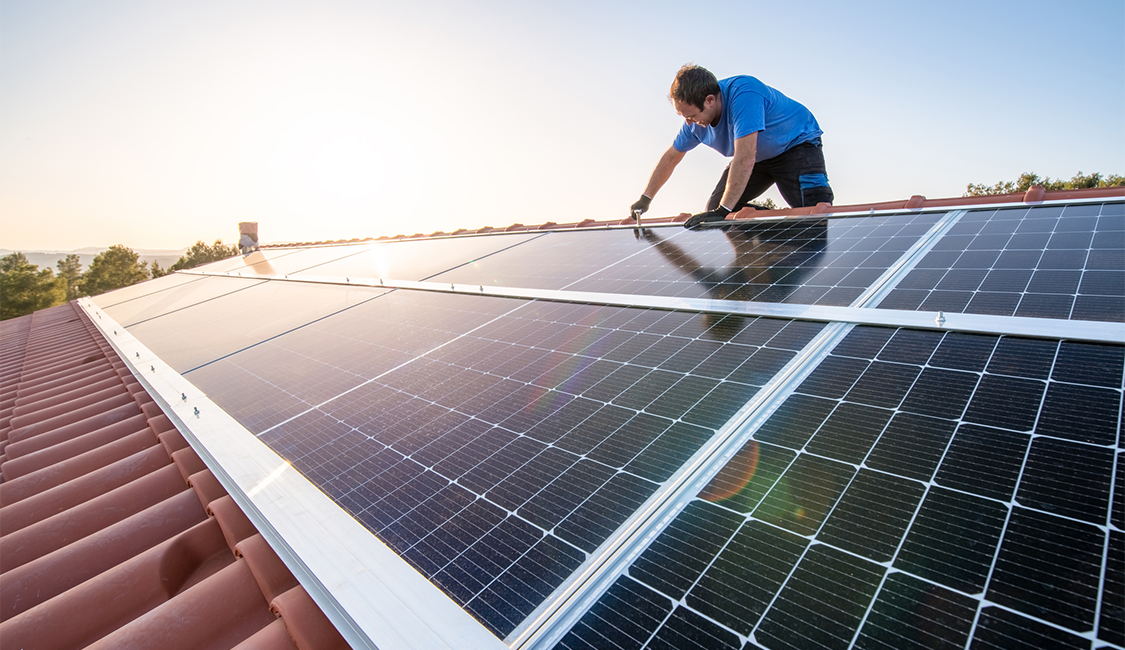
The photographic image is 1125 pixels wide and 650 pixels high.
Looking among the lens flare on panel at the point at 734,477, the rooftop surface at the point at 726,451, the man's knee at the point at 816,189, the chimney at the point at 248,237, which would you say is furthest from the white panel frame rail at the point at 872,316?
the chimney at the point at 248,237

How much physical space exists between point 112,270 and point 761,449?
103 m

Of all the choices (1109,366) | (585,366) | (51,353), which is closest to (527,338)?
(585,366)

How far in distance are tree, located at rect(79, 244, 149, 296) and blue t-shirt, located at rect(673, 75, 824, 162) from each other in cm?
9542

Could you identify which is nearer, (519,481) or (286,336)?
(519,481)

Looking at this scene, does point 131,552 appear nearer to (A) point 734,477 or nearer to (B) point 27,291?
(A) point 734,477

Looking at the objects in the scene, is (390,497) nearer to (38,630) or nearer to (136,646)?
(136,646)

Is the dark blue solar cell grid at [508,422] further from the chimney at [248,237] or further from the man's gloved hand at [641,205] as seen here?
the chimney at [248,237]

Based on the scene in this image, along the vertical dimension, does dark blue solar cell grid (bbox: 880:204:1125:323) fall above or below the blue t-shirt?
below

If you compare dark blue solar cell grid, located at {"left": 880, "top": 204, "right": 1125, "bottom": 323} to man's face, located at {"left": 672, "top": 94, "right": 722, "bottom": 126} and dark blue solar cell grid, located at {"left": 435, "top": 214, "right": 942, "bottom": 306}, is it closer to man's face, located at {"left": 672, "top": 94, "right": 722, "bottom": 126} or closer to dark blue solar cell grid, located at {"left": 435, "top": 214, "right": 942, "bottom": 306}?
dark blue solar cell grid, located at {"left": 435, "top": 214, "right": 942, "bottom": 306}

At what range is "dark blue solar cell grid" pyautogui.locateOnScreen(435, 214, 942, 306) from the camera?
4.49m

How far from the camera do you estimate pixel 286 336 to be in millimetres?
6215

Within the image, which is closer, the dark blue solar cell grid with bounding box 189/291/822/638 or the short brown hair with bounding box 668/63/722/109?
the dark blue solar cell grid with bounding box 189/291/822/638

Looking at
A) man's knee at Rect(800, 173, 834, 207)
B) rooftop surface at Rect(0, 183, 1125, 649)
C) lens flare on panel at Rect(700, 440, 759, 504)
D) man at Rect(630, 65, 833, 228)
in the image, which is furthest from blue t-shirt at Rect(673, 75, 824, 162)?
lens flare on panel at Rect(700, 440, 759, 504)

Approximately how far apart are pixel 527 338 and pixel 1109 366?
3.52 m
